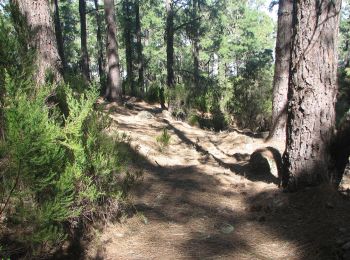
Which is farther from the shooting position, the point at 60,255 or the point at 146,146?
the point at 146,146

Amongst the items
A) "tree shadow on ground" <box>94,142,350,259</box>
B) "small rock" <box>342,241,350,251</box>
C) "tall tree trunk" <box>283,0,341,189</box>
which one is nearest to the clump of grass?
"tree shadow on ground" <box>94,142,350,259</box>

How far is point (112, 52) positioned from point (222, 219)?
31.9 feet

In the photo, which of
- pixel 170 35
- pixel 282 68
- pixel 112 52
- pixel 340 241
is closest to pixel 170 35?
pixel 170 35

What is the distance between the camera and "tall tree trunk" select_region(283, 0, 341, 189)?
473cm

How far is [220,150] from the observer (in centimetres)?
916

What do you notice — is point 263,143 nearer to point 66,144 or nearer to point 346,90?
point 66,144

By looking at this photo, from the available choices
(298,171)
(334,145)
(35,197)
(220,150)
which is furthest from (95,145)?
(220,150)

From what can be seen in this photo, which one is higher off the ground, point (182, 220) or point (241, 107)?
point (241, 107)

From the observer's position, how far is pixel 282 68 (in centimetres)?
816

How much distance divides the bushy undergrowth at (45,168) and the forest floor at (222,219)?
671 millimetres

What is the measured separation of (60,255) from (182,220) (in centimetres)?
191

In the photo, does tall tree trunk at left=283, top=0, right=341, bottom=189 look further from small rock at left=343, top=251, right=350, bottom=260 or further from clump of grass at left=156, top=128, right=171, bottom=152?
clump of grass at left=156, top=128, right=171, bottom=152

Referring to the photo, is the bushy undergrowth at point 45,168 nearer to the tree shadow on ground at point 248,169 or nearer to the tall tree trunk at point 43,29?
the tall tree trunk at point 43,29

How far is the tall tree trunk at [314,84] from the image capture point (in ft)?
15.5
